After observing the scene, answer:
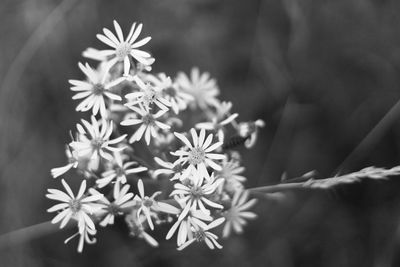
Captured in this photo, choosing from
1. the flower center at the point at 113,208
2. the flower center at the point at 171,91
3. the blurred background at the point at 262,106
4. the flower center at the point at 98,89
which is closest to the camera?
the flower center at the point at 113,208

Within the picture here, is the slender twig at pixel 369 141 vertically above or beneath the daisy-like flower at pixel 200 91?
beneath

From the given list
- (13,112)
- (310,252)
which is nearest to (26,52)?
(13,112)

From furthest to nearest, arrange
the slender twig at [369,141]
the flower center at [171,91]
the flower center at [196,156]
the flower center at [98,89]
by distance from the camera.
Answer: the slender twig at [369,141]
the flower center at [171,91]
the flower center at [98,89]
the flower center at [196,156]

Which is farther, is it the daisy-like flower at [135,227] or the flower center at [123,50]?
the daisy-like flower at [135,227]

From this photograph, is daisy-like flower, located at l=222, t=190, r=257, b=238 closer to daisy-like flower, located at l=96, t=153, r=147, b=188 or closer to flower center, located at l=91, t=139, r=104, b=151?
daisy-like flower, located at l=96, t=153, r=147, b=188

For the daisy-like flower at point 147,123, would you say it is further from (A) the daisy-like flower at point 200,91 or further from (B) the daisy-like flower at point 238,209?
(A) the daisy-like flower at point 200,91

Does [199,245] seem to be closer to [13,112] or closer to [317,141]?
[317,141]

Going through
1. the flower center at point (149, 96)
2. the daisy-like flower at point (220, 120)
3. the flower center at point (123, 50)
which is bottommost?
the daisy-like flower at point (220, 120)

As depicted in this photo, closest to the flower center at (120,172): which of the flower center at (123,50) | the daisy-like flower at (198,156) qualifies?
the daisy-like flower at (198,156)
